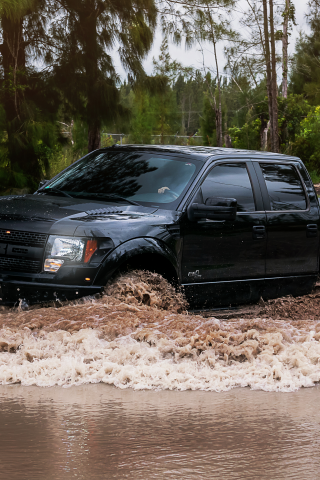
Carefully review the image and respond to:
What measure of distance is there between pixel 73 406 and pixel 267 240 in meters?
3.42

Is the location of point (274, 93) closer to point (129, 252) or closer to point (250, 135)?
point (250, 135)

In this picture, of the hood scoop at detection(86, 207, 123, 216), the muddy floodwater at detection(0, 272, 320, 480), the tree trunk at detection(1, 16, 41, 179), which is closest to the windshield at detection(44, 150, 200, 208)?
the hood scoop at detection(86, 207, 123, 216)

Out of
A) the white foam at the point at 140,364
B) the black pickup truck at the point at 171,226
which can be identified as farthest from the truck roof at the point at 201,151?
the white foam at the point at 140,364

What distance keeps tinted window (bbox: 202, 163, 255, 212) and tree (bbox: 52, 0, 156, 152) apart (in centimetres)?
892

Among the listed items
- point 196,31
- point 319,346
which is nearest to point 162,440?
point 319,346

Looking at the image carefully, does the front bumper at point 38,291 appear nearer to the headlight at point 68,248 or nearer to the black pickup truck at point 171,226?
the black pickup truck at point 171,226

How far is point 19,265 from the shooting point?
229 inches

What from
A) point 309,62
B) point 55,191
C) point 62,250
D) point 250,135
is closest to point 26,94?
point 55,191

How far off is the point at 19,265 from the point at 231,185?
2.34m

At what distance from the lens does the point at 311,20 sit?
A: 182ft

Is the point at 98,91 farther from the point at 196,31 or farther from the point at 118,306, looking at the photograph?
the point at 118,306

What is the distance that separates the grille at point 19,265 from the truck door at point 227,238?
140cm

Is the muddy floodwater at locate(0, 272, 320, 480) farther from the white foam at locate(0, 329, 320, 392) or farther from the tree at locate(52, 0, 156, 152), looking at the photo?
the tree at locate(52, 0, 156, 152)

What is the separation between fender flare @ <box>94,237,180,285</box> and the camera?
5.72 m
